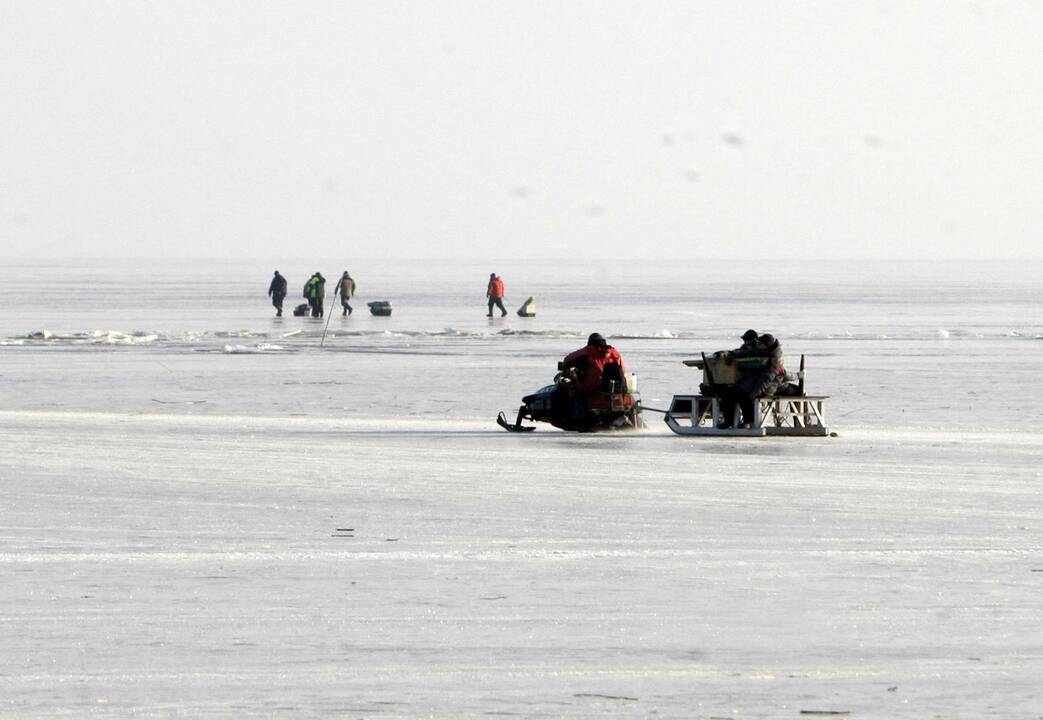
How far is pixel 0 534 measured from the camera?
34.9 ft

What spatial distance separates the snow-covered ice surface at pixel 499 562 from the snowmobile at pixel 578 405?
435mm

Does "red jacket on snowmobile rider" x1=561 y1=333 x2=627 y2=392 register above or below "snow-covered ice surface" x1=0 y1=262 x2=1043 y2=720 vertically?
above

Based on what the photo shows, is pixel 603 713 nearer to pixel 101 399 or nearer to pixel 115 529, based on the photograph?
pixel 115 529

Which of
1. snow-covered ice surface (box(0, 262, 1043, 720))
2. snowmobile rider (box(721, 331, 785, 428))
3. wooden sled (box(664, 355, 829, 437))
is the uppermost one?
snowmobile rider (box(721, 331, 785, 428))

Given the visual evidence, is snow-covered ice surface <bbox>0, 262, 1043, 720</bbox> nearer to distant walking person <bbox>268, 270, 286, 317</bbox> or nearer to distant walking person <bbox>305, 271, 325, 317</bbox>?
distant walking person <bbox>305, 271, 325, 317</bbox>

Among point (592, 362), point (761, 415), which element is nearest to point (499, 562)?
point (592, 362)

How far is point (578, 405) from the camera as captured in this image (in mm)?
18406

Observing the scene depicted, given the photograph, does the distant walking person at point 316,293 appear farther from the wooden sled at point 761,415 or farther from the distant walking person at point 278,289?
the wooden sled at point 761,415

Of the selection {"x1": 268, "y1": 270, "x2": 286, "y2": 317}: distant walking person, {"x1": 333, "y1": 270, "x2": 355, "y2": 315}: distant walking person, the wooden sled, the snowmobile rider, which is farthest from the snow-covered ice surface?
{"x1": 333, "y1": 270, "x2": 355, "y2": 315}: distant walking person

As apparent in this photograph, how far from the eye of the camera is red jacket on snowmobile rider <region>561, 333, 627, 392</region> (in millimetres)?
17938

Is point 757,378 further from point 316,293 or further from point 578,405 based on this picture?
point 316,293

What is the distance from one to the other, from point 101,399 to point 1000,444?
37.1 ft

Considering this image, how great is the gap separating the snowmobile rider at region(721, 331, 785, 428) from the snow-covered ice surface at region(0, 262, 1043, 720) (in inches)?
21.5

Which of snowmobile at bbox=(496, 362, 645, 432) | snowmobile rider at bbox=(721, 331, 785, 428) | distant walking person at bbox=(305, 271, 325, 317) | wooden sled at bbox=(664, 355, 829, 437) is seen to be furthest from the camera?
distant walking person at bbox=(305, 271, 325, 317)
